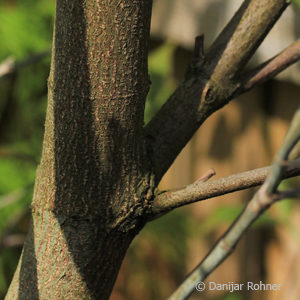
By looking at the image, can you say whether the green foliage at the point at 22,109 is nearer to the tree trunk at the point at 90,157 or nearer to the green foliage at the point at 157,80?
the green foliage at the point at 157,80

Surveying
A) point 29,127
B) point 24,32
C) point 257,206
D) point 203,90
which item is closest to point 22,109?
point 29,127

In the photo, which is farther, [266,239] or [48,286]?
[266,239]

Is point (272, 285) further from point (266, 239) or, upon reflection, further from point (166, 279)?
point (166, 279)

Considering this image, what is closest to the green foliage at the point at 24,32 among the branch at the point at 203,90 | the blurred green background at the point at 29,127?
the blurred green background at the point at 29,127

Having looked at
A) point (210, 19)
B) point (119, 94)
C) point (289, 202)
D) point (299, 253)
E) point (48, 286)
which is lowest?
point (48, 286)

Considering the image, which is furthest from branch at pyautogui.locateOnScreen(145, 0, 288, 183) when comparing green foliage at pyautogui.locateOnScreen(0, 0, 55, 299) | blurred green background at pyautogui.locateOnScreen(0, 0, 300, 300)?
green foliage at pyautogui.locateOnScreen(0, 0, 55, 299)

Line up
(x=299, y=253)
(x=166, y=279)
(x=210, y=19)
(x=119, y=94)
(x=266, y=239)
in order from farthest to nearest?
(x=166, y=279)
(x=266, y=239)
(x=299, y=253)
(x=210, y=19)
(x=119, y=94)

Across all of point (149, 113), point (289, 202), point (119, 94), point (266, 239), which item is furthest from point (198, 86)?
point (266, 239)

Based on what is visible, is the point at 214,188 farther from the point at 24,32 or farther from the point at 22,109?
the point at 22,109
